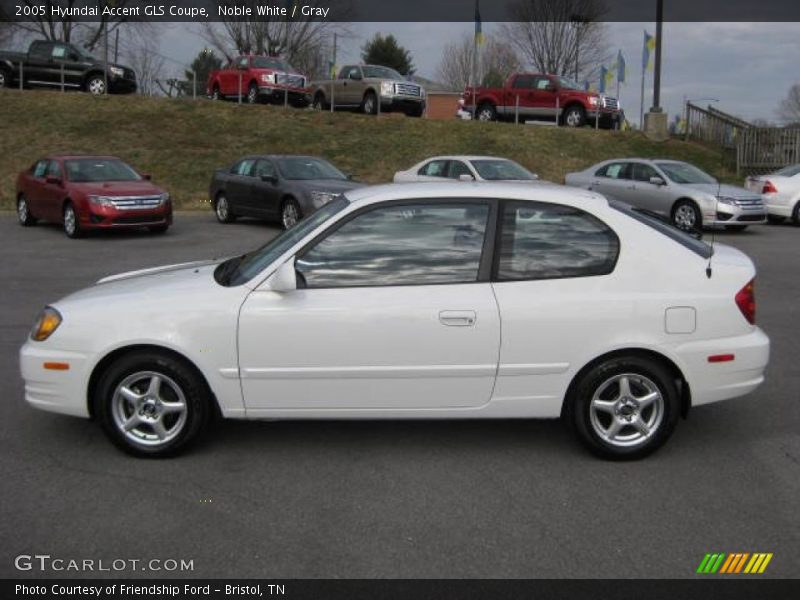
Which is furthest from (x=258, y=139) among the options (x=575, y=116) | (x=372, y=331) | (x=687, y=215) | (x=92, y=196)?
(x=372, y=331)

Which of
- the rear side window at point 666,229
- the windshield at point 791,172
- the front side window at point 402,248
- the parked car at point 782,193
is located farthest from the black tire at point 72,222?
the windshield at point 791,172

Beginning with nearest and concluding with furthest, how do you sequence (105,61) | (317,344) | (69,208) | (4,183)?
(317,344)
(69,208)
(4,183)
(105,61)

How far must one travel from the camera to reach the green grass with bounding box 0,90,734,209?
2572cm

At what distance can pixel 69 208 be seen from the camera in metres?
15.8

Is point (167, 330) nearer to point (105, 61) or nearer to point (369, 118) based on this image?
point (369, 118)

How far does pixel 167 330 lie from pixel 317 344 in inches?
31.1

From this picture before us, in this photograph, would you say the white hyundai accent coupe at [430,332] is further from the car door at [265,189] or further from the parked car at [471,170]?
the parked car at [471,170]

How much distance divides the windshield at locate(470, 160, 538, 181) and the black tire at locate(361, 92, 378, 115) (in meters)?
11.8

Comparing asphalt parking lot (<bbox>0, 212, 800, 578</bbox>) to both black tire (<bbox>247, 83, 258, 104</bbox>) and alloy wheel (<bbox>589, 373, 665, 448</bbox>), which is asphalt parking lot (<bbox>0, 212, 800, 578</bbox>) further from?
black tire (<bbox>247, 83, 258, 104</bbox>)

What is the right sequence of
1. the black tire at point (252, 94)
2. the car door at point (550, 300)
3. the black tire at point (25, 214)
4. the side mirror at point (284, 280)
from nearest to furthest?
the side mirror at point (284, 280)
the car door at point (550, 300)
the black tire at point (25, 214)
the black tire at point (252, 94)

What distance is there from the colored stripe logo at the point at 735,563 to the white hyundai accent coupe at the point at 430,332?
3.62 feet

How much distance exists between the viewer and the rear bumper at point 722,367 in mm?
4656
